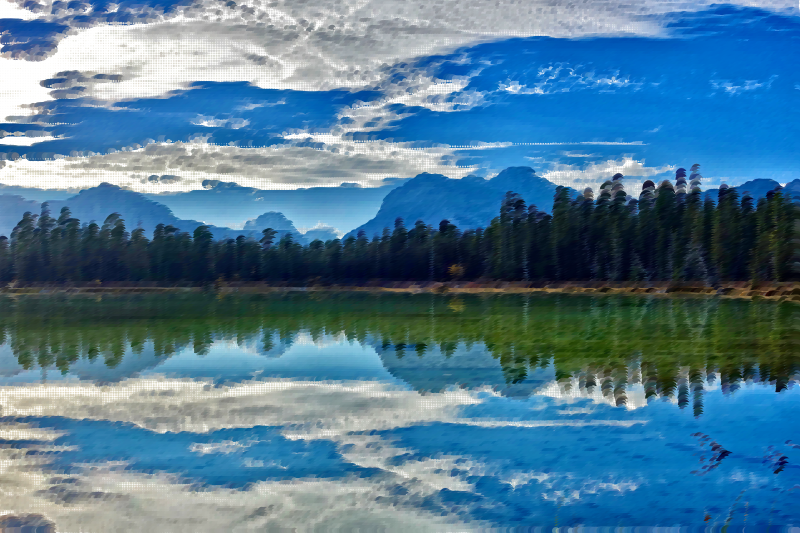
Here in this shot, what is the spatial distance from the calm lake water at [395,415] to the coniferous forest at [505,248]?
1.07ft

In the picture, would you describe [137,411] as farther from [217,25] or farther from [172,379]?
[217,25]

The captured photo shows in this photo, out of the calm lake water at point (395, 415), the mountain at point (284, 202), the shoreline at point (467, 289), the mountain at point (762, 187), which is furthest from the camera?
the shoreline at point (467, 289)

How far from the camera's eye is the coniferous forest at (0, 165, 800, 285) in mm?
4363

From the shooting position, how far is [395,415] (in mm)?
3887

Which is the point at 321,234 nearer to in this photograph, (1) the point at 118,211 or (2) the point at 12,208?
(1) the point at 118,211

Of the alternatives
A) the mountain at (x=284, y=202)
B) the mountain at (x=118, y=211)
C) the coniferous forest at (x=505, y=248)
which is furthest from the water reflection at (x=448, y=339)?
the mountain at (x=284, y=202)

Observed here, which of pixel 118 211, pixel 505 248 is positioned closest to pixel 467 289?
pixel 505 248

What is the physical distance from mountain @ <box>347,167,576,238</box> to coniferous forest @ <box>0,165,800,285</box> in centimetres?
9

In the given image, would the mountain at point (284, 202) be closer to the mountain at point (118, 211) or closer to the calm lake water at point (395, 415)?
the mountain at point (118, 211)

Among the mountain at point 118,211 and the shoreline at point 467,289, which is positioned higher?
the mountain at point 118,211

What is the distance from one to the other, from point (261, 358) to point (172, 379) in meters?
0.76

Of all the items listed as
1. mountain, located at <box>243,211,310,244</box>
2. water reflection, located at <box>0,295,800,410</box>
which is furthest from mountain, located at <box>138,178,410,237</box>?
water reflection, located at <box>0,295,800,410</box>

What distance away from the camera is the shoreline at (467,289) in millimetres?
4516

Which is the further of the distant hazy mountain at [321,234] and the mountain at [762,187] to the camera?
the distant hazy mountain at [321,234]
